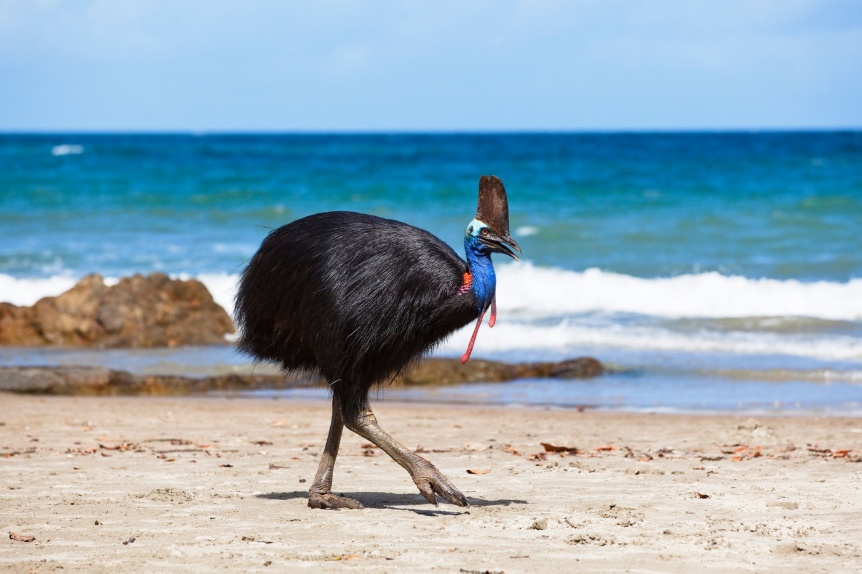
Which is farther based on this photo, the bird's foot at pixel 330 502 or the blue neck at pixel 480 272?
the bird's foot at pixel 330 502

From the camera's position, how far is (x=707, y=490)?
6043 millimetres

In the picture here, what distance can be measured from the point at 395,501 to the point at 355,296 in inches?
47.6

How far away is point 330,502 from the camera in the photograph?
5641mm

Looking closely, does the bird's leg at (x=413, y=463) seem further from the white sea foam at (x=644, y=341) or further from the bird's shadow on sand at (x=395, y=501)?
the white sea foam at (x=644, y=341)

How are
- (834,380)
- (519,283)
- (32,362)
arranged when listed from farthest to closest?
1. (519,283)
2. (32,362)
3. (834,380)

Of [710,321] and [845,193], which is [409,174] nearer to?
[845,193]

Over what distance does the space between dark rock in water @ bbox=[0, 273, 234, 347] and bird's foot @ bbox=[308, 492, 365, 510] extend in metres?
7.62

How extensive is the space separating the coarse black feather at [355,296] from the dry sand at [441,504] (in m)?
0.77

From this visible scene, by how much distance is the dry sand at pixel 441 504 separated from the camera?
4656mm

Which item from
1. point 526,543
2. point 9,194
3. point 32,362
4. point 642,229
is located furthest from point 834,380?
point 9,194

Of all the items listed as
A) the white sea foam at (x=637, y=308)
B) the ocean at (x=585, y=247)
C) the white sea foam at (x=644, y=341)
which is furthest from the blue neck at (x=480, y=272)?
the white sea foam at (x=644, y=341)

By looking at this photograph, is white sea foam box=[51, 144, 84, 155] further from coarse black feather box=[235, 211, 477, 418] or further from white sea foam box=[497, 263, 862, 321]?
coarse black feather box=[235, 211, 477, 418]

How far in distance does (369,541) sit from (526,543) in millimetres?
675

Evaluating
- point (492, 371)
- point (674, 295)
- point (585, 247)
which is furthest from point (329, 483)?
point (585, 247)
